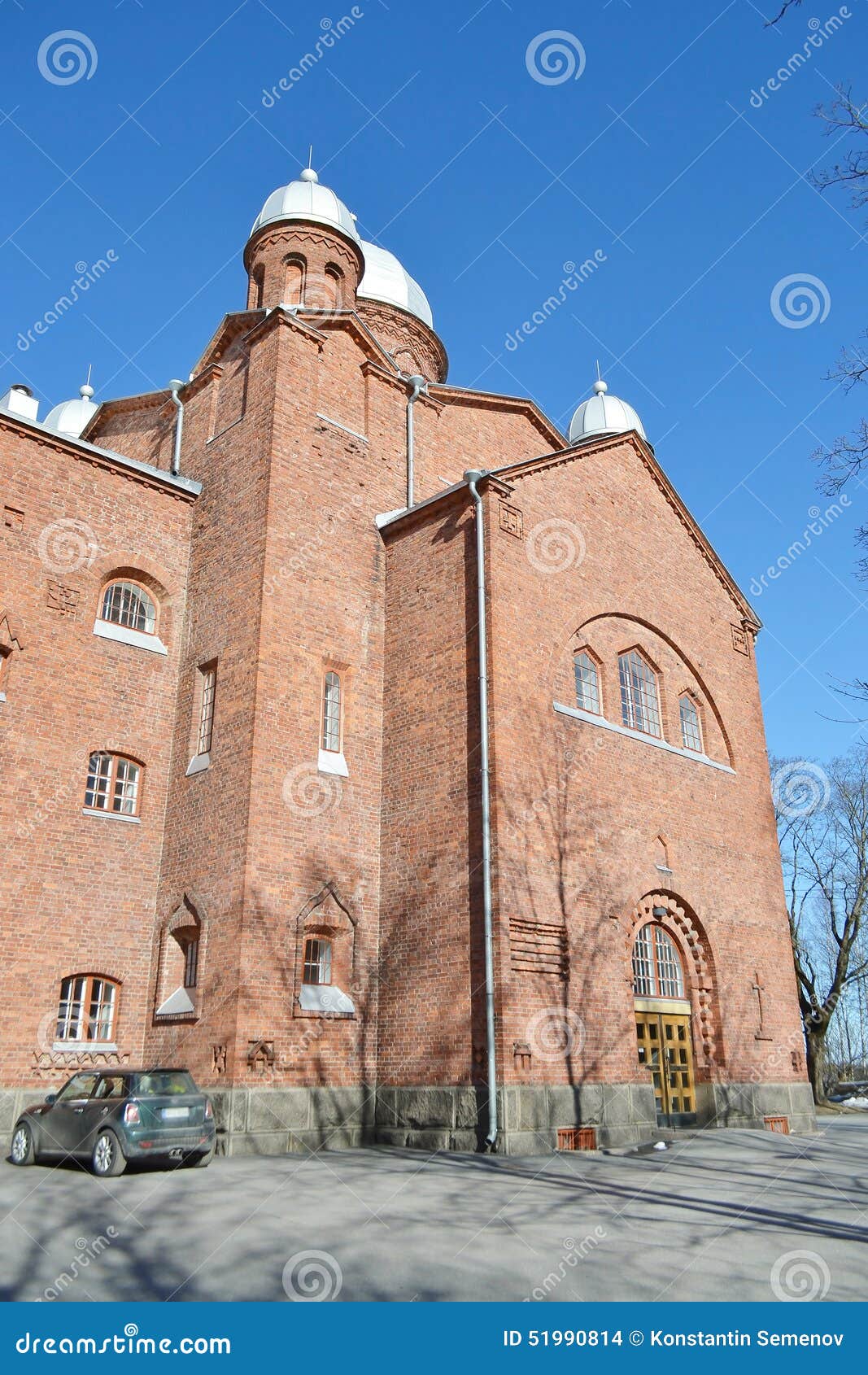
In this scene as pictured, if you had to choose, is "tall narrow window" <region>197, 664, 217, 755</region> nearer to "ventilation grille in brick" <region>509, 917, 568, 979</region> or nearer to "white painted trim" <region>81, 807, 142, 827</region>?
"white painted trim" <region>81, 807, 142, 827</region>

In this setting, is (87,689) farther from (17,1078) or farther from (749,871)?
Answer: (749,871)

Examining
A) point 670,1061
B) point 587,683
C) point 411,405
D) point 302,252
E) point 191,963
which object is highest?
point 302,252

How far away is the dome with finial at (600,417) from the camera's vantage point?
27.2m

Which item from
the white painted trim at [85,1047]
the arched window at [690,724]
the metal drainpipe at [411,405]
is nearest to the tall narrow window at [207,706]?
the white painted trim at [85,1047]

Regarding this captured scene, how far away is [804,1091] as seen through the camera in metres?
20.8

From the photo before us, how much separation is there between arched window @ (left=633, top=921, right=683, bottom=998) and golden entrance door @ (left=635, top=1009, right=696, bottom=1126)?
37 cm

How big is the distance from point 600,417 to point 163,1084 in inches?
815

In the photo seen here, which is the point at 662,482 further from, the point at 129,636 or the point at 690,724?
the point at 129,636

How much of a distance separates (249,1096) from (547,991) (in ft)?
14.4

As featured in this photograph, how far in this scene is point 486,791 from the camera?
15.3 meters

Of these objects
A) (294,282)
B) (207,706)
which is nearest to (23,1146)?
(207,706)

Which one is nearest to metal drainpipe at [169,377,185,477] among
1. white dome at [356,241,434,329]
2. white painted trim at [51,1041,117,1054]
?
white dome at [356,241,434,329]

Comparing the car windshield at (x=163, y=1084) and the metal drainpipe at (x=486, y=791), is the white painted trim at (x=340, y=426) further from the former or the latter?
the car windshield at (x=163, y=1084)

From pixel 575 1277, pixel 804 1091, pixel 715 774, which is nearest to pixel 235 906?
pixel 575 1277
